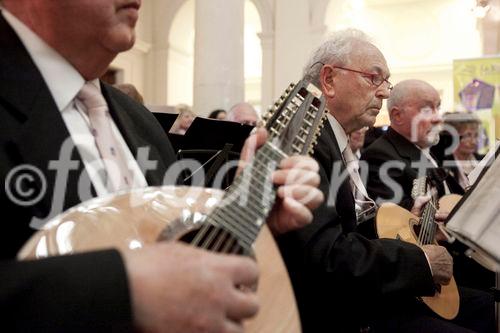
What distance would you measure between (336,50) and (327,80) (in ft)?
0.47

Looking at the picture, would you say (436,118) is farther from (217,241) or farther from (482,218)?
(217,241)

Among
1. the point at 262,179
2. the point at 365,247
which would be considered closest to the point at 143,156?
the point at 262,179

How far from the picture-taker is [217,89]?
6.48 m

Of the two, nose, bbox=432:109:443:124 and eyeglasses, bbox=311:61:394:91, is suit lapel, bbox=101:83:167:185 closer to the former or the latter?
eyeglasses, bbox=311:61:394:91

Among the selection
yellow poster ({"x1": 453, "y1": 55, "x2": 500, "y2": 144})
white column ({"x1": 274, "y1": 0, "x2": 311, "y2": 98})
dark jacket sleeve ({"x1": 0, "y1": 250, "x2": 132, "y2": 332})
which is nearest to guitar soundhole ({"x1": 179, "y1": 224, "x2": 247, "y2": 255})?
dark jacket sleeve ({"x1": 0, "y1": 250, "x2": 132, "y2": 332})

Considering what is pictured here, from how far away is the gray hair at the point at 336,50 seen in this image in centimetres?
236

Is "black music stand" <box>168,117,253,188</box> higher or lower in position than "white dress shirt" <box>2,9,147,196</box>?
lower

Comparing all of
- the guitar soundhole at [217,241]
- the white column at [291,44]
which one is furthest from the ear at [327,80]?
the white column at [291,44]

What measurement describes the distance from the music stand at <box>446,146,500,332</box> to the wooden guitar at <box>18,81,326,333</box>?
33.6 inches

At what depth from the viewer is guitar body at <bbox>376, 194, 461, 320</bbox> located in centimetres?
232

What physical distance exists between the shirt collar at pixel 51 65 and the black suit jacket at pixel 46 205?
17 mm

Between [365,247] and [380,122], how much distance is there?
1169 cm

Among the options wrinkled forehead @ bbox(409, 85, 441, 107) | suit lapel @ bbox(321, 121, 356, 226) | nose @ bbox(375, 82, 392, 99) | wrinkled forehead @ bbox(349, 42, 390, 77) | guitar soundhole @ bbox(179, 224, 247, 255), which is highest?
wrinkled forehead @ bbox(349, 42, 390, 77)

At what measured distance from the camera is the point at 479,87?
630 centimetres
